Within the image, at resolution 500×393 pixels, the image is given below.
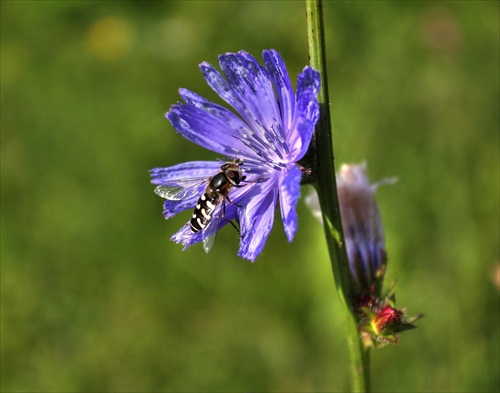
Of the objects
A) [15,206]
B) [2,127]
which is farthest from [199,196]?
[2,127]

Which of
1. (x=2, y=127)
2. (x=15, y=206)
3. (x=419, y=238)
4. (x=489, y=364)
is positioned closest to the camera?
(x=489, y=364)

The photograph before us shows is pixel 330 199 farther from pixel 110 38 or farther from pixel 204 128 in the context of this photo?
pixel 110 38

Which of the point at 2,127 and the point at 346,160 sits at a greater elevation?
the point at 2,127

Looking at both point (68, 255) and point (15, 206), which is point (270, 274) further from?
point (15, 206)

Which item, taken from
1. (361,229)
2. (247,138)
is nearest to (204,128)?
(247,138)

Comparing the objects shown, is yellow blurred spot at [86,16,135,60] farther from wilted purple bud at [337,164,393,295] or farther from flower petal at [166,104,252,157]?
flower petal at [166,104,252,157]

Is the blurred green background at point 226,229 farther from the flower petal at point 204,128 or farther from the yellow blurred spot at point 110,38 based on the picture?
the flower petal at point 204,128
